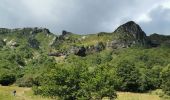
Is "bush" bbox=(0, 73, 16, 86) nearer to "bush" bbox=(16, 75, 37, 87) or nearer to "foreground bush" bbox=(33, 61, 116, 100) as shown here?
"bush" bbox=(16, 75, 37, 87)

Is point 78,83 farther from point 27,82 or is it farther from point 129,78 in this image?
point 27,82

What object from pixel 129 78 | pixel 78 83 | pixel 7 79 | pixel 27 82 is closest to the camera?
pixel 78 83

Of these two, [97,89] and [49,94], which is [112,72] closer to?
[97,89]

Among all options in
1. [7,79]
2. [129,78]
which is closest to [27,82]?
[7,79]

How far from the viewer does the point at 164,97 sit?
11375 centimetres

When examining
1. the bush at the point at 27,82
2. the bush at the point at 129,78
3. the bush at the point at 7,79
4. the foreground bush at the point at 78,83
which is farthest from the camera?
the bush at the point at 7,79

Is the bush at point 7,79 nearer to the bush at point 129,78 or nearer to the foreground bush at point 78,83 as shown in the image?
the bush at point 129,78

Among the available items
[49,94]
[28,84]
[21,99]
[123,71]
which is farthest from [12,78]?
[49,94]

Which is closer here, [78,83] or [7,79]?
[78,83]

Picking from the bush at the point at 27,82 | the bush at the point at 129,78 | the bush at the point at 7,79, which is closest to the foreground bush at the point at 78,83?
the bush at the point at 129,78

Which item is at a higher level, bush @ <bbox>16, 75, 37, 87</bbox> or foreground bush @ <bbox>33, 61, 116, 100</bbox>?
foreground bush @ <bbox>33, 61, 116, 100</bbox>

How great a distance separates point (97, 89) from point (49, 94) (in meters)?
10.5

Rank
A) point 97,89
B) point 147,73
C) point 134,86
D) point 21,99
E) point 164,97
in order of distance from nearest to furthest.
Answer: point 97,89
point 21,99
point 164,97
point 134,86
point 147,73

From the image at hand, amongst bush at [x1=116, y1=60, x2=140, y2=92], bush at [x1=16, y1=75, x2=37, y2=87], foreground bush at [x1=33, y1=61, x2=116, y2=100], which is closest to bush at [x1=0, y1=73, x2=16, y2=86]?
bush at [x1=16, y1=75, x2=37, y2=87]
